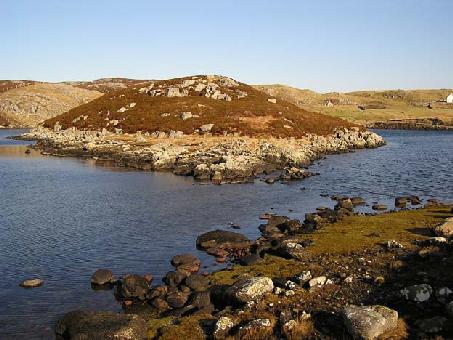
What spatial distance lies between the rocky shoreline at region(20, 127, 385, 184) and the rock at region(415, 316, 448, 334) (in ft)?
164

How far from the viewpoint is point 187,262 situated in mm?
34438

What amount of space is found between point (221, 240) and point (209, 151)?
5271 centimetres

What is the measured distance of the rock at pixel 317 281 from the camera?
27.0m

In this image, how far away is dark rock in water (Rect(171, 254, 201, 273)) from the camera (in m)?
33.5

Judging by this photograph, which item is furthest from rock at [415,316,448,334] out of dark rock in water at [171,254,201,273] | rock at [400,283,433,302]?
dark rock in water at [171,254,201,273]

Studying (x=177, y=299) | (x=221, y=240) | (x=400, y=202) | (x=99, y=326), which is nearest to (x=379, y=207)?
(x=400, y=202)

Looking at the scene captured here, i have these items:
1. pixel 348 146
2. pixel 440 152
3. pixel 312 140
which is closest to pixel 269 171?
pixel 312 140

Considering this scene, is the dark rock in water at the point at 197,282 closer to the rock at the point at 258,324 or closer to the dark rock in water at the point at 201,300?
the dark rock in water at the point at 201,300

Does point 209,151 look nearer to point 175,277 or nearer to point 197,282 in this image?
point 175,277

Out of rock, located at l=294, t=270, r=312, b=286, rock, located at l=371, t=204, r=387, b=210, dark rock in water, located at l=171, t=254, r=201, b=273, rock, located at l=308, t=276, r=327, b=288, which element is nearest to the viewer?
rock, located at l=308, t=276, r=327, b=288

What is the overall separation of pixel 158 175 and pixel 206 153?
13.4m

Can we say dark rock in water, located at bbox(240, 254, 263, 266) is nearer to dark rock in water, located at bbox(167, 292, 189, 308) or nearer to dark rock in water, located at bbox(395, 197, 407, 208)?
dark rock in water, located at bbox(167, 292, 189, 308)

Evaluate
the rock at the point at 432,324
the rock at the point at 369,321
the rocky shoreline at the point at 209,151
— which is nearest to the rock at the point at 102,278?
the rock at the point at 369,321

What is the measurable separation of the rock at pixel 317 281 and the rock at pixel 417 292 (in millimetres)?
4495
